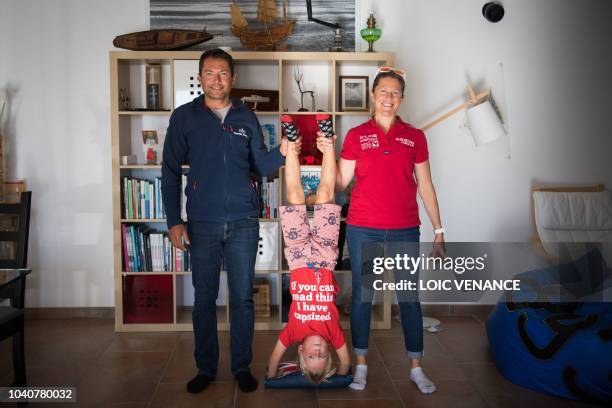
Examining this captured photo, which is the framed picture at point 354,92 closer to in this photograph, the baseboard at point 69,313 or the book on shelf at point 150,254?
the book on shelf at point 150,254

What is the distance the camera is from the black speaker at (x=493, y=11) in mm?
4051

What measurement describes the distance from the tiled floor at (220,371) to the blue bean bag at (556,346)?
86mm

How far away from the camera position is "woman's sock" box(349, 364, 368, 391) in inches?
116

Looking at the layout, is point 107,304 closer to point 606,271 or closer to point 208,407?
point 208,407

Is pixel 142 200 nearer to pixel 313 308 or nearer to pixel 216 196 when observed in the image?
pixel 216 196

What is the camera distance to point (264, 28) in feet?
13.1

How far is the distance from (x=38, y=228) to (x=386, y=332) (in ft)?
8.45

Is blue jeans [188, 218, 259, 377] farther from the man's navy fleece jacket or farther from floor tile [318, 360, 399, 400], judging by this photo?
floor tile [318, 360, 399, 400]

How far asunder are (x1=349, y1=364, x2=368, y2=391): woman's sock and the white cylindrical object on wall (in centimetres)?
183

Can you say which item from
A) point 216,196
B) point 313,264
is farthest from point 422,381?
point 216,196

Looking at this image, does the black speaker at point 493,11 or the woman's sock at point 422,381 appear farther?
the black speaker at point 493,11

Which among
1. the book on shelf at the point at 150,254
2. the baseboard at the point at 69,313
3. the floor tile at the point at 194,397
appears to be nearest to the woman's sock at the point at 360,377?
the floor tile at the point at 194,397

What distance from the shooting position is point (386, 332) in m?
3.89

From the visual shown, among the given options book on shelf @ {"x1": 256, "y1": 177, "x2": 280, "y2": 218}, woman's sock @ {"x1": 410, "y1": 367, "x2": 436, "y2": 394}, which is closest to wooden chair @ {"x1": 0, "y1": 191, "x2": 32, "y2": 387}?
book on shelf @ {"x1": 256, "y1": 177, "x2": 280, "y2": 218}
